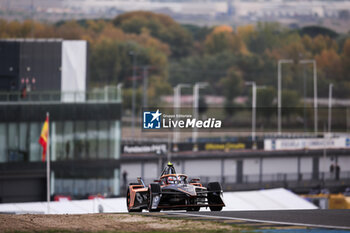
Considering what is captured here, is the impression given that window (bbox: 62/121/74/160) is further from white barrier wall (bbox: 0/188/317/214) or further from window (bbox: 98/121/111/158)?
white barrier wall (bbox: 0/188/317/214)

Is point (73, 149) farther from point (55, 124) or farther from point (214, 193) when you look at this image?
point (214, 193)

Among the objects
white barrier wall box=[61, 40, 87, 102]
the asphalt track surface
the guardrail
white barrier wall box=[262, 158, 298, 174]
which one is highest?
white barrier wall box=[61, 40, 87, 102]

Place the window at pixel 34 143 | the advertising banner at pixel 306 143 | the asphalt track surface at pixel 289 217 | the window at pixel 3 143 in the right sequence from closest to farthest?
the asphalt track surface at pixel 289 217, the window at pixel 3 143, the window at pixel 34 143, the advertising banner at pixel 306 143

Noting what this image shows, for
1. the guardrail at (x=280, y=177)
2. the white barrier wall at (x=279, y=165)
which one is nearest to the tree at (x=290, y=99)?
the guardrail at (x=280, y=177)

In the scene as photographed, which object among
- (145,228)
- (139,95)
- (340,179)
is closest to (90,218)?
(145,228)

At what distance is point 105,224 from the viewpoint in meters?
29.5

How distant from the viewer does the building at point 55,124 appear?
246 feet

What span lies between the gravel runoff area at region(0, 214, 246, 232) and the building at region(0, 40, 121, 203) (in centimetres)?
4325

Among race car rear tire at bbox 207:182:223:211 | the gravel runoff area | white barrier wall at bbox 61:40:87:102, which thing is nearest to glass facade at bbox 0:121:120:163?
white barrier wall at bbox 61:40:87:102

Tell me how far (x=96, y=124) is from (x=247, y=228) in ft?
169

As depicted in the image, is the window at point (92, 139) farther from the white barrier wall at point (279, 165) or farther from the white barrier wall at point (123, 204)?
the white barrier wall at point (279, 165)

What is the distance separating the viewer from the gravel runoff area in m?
28.2

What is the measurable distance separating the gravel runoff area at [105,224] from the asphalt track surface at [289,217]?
67.0 inches

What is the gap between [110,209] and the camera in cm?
5181
